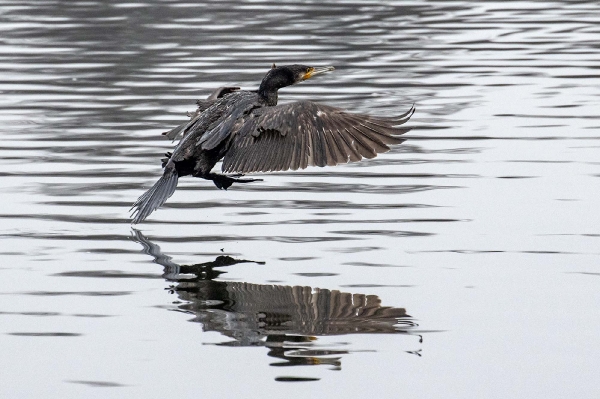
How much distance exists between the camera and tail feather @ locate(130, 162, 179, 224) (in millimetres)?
8422

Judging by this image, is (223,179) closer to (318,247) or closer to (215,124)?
(215,124)

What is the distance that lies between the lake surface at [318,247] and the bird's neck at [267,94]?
2.44 ft

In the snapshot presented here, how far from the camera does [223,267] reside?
7613 millimetres

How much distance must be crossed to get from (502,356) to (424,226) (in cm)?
261

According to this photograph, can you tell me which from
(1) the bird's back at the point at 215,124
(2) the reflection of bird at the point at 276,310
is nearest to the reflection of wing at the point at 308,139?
(1) the bird's back at the point at 215,124

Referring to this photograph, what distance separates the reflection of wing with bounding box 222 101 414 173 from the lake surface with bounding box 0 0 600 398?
48 cm

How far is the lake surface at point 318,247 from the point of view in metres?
5.83

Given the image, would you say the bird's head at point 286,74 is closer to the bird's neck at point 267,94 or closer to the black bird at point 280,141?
the bird's neck at point 267,94

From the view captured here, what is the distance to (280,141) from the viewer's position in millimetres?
8367

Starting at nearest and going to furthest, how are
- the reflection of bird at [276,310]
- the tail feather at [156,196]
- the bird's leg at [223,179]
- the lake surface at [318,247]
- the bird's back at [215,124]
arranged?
1. the lake surface at [318,247]
2. the reflection of bird at [276,310]
3. the tail feather at [156,196]
4. the bird's back at [215,124]
5. the bird's leg at [223,179]

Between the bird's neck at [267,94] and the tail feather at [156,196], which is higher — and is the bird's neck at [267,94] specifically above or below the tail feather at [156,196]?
above

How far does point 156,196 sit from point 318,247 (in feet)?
3.90

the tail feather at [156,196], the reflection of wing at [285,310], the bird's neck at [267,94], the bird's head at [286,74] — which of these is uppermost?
the bird's head at [286,74]

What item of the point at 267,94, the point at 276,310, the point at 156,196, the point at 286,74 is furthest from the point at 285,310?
the point at 286,74
